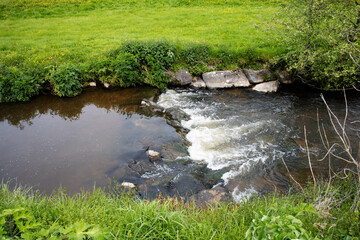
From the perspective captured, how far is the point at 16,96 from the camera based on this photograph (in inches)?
477

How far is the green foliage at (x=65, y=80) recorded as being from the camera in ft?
40.9

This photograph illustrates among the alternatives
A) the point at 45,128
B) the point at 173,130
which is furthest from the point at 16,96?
the point at 173,130

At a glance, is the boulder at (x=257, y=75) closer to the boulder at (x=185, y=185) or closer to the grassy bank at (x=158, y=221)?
the boulder at (x=185, y=185)

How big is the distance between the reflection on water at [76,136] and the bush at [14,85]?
0.38 meters

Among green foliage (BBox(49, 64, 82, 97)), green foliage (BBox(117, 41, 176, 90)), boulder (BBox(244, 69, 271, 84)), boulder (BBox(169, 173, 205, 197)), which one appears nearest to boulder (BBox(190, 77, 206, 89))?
green foliage (BBox(117, 41, 176, 90))

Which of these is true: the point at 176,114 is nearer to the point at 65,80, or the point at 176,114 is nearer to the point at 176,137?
the point at 176,137

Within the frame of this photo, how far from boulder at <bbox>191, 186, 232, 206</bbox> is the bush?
33.1 feet

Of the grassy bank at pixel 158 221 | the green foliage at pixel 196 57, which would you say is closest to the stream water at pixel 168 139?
the green foliage at pixel 196 57

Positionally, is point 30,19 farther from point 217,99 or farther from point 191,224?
point 191,224

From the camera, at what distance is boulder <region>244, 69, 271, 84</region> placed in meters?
14.2

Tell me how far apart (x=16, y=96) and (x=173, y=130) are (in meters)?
8.10

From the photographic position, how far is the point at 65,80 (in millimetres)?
12539

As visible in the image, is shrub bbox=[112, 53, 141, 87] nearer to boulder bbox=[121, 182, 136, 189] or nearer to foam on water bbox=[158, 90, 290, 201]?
foam on water bbox=[158, 90, 290, 201]

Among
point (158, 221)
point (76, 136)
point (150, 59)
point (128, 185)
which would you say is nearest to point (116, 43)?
point (150, 59)
